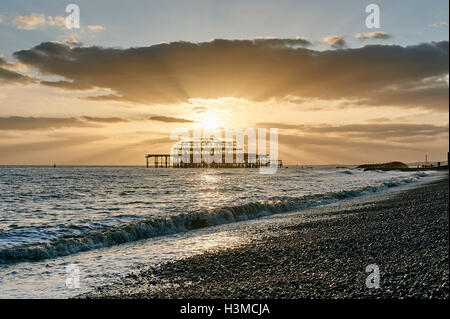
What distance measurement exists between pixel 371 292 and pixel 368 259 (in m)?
2.58

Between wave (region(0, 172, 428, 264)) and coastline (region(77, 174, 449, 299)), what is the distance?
16.9ft

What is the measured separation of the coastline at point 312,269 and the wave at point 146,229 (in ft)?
16.9

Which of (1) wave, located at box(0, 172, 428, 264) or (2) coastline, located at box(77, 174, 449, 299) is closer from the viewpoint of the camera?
(2) coastline, located at box(77, 174, 449, 299)

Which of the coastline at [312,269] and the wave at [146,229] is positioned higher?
the coastline at [312,269]

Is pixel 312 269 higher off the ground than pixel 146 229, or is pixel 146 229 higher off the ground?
pixel 312 269

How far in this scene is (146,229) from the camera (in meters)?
16.4

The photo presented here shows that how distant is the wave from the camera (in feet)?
39.9

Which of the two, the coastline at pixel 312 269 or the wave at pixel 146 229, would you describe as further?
the wave at pixel 146 229

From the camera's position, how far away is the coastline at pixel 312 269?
270 inches

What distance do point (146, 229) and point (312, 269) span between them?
32.7 ft

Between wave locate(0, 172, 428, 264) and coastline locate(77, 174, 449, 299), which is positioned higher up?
coastline locate(77, 174, 449, 299)
